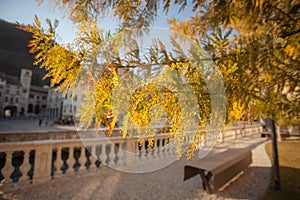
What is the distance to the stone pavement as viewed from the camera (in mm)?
2783

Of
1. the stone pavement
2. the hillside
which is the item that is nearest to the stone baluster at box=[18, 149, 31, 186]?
the stone pavement

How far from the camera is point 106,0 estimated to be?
96 centimetres

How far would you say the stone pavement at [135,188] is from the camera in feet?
9.13

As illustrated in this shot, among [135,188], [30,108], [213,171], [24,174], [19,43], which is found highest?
[30,108]

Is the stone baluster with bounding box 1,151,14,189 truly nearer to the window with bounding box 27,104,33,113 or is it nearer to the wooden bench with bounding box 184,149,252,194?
the wooden bench with bounding box 184,149,252,194

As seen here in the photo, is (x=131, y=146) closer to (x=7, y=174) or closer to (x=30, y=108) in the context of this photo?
(x=7, y=174)

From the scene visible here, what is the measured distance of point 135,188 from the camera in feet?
10.4

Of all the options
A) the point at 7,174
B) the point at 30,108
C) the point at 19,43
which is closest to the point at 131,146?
the point at 19,43

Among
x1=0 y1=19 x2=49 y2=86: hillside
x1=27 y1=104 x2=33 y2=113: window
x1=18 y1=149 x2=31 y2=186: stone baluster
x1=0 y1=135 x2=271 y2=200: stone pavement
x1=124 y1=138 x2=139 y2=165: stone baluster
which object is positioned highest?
x1=27 y1=104 x2=33 y2=113: window

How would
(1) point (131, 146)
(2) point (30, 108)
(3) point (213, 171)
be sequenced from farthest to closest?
(2) point (30, 108) → (3) point (213, 171) → (1) point (131, 146)

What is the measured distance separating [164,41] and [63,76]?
1.57ft

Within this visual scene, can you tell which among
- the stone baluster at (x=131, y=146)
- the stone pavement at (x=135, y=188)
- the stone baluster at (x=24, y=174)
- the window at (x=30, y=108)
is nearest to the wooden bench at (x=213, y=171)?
the stone pavement at (x=135, y=188)

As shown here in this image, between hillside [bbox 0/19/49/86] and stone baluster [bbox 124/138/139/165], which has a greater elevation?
hillside [bbox 0/19/49/86]

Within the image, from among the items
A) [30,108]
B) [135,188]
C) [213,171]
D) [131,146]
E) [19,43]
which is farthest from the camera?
[30,108]
